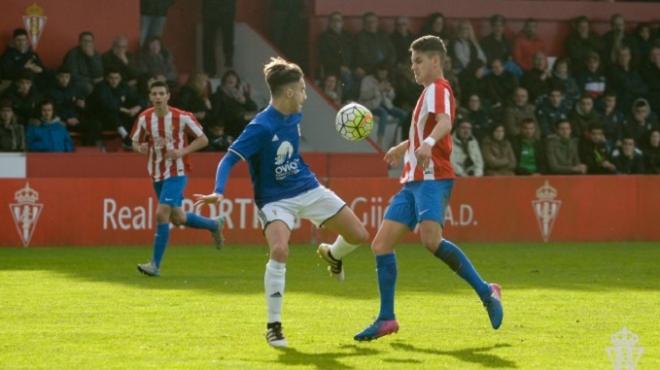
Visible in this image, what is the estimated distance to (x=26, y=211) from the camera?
63.5 feet

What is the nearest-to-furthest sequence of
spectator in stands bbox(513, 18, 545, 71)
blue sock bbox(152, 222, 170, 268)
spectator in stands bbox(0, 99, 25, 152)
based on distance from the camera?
blue sock bbox(152, 222, 170, 268), spectator in stands bbox(0, 99, 25, 152), spectator in stands bbox(513, 18, 545, 71)

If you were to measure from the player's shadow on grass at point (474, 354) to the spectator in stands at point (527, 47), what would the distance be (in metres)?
16.6

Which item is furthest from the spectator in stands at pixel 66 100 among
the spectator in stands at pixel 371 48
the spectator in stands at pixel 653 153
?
the spectator in stands at pixel 653 153

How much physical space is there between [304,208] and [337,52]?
14.0 meters

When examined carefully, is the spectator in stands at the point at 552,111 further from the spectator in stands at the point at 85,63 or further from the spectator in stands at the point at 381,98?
the spectator in stands at the point at 85,63

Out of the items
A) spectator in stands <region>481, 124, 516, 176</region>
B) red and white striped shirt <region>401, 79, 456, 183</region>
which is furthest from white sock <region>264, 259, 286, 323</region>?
spectator in stands <region>481, 124, 516, 176</region>

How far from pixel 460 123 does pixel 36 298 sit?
440 inches

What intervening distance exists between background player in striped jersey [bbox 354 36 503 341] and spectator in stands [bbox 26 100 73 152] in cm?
1138

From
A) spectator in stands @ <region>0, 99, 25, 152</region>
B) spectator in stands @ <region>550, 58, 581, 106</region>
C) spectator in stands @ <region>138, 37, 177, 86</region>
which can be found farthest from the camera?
spectator in stands @ <region>550, 58, 581, 106</region>

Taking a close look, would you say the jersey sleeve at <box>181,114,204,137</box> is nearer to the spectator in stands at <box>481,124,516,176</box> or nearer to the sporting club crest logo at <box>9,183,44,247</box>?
the sporting club crest logo at <box>9,183,44,247</box>

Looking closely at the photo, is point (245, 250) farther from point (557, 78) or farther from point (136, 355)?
point (136, 355)

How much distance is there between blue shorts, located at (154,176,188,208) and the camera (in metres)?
15.4

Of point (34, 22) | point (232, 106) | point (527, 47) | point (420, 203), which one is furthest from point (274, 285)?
point (527, 47)
